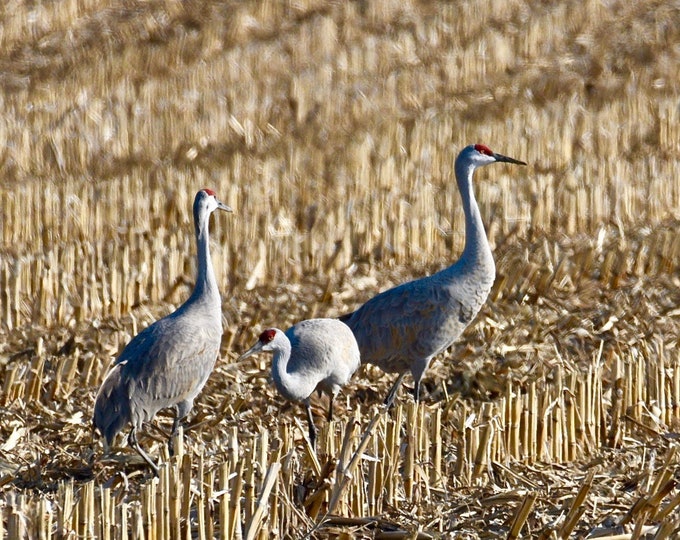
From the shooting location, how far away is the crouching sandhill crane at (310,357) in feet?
22.1

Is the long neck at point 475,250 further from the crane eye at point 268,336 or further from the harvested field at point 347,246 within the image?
the crane eye at point 268,336

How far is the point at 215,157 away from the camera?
46.5 feet

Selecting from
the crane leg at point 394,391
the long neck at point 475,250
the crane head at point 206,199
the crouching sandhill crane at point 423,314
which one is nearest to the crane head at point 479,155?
the long neck at point 475,250

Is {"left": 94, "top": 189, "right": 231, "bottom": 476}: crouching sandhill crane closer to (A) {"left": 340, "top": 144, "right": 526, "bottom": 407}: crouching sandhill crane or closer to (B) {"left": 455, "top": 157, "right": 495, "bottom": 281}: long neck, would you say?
(A) {"left": 340, "top": 144, "right": 526, "bottom": 407}: crouching sandhill crane

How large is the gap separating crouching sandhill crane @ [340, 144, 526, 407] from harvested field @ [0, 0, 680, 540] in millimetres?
374

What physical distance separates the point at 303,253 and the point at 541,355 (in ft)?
8.35

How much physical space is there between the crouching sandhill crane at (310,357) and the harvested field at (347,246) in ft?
0.82

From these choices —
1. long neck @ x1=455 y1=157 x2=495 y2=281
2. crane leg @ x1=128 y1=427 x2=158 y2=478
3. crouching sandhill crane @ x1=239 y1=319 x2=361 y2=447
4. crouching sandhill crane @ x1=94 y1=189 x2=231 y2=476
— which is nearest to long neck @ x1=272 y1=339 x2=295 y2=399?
crouching sandhill crane @ x1=239 y1=319 x2=361 y2=447

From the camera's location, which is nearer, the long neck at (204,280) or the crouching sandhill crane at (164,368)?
the crouching sandhill crane at (164,368)

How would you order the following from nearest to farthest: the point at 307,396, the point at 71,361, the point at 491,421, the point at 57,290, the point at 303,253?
the point at 491,421, the point at 307,396, the point at 71,361, the point at 57,290, the point at 303,253

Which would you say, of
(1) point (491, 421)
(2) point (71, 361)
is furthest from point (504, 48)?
(1) point (491, 421)

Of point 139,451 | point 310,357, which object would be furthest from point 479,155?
point 139,451

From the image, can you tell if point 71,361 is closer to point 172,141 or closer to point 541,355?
point 541,355

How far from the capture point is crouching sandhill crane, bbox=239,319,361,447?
6.73m
